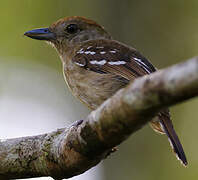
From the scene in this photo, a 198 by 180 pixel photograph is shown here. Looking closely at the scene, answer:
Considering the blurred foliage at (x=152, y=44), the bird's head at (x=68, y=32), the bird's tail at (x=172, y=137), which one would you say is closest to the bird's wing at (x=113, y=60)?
the bird's head at (x=68, y=32)

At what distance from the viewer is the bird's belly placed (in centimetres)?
468

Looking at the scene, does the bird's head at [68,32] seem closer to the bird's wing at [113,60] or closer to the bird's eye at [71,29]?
the bird's eye at [71,29]

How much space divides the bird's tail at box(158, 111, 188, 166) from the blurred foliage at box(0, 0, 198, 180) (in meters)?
1.85

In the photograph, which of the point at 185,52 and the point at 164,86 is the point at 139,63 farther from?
the point at 164,86

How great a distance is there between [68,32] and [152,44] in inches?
50.2

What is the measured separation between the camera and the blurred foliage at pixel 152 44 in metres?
6.12

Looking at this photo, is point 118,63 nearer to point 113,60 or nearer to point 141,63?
point 113,60

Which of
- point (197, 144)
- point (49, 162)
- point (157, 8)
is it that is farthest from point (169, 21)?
point (49, 162)

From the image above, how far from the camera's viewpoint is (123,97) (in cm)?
269

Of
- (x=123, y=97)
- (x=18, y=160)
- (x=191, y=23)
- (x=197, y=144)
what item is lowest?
(x=197, y=144)

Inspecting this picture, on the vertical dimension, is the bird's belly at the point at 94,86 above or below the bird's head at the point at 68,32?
below

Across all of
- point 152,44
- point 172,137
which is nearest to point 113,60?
point 172,137

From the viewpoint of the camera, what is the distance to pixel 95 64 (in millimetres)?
5109

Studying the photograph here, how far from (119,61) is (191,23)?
250cm
